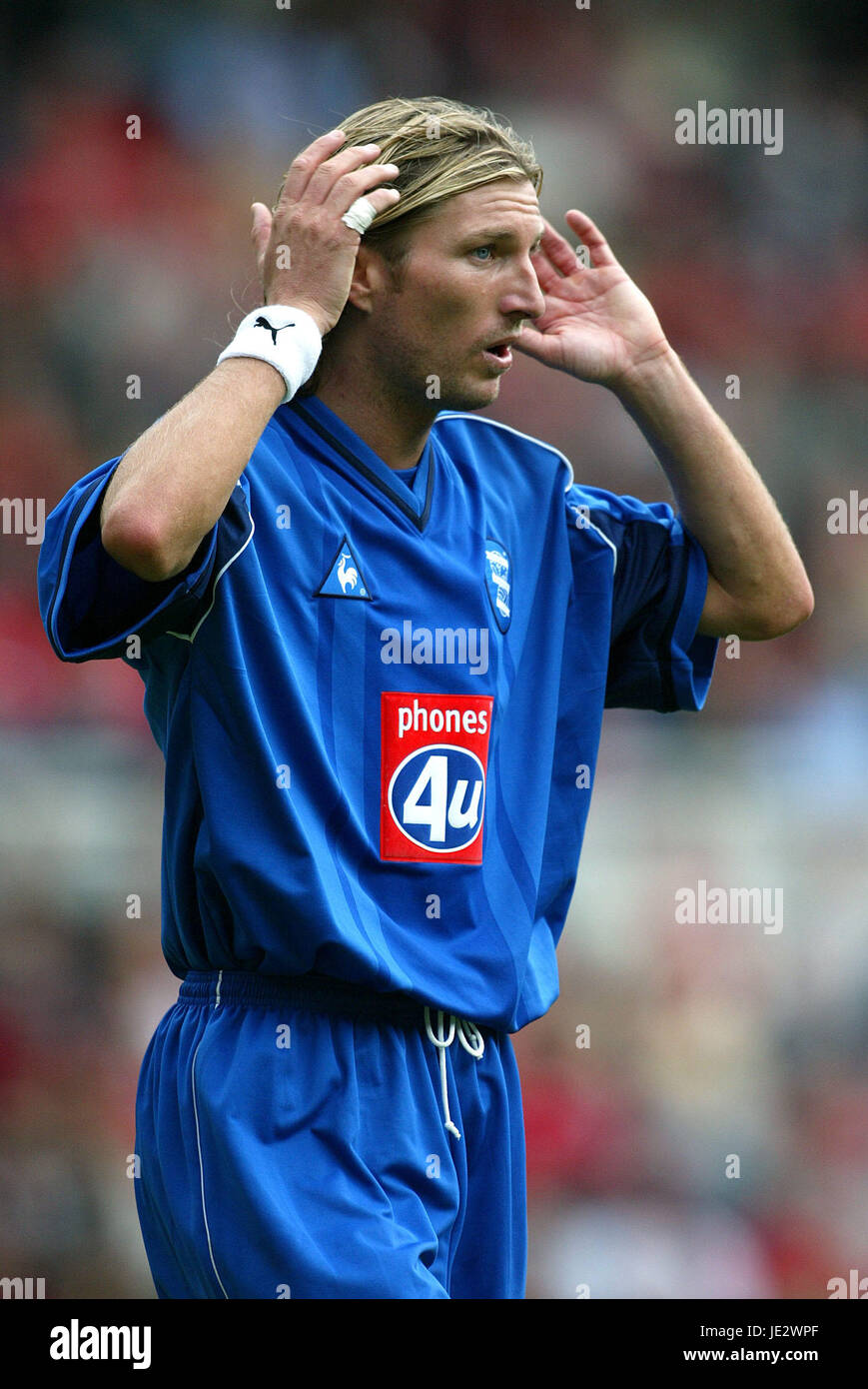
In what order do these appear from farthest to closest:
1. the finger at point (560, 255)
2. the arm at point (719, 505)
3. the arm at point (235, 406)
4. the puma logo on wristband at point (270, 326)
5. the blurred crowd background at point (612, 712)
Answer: the blurred crowd background at point (612, 712)
the finger at point (560, 255)
the arm at point (719, 505)
the puma logo on wristband at point (270, 326)
the arm at point (235, 406)

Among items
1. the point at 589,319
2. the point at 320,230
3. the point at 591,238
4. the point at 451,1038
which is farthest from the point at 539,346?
the point at 451,1038

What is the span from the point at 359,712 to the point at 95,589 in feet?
1.28

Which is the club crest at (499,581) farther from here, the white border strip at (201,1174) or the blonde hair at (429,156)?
the white border strip at (201,1174)

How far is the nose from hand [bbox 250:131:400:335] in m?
0.20

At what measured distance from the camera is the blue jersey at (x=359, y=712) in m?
1.99

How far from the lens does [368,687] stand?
213 centimetres

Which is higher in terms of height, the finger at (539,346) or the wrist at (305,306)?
the finger at (539,346)

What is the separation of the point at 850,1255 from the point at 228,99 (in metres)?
3.98

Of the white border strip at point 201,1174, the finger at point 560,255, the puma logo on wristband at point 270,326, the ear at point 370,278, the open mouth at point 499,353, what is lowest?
the white border strip at point 201,1174

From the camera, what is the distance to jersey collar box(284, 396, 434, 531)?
224 cm

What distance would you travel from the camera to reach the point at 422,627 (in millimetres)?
2176

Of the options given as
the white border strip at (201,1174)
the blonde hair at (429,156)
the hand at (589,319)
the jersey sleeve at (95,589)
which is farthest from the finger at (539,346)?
the white border strip at (201,1174)

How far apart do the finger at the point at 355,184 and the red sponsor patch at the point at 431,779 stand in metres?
0.61

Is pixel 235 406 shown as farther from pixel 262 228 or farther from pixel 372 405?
pixel 262 228
